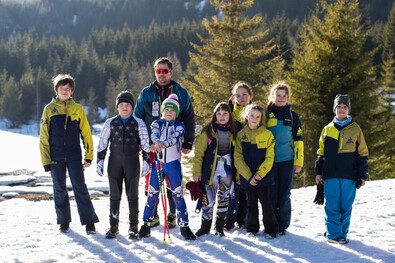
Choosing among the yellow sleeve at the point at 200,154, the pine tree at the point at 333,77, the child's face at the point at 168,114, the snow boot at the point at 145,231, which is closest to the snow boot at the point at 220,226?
the yellow sleeve at the point at 200,154

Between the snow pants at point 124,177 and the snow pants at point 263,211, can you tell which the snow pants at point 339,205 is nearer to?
the snow pants at point 263,211

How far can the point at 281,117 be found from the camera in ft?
18.7

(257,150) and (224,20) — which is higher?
(224,20)

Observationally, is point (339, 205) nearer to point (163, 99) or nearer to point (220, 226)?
point (220, 226)

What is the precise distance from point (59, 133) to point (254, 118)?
274 centimetres

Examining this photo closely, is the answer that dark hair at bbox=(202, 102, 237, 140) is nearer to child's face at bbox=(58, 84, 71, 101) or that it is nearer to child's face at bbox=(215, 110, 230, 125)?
child's face at bbox=(215, 110, 230, 125)

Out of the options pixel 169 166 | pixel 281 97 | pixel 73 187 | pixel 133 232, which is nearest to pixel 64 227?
pixel 73 187

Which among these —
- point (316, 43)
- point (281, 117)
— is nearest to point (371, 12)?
point (316, 43)

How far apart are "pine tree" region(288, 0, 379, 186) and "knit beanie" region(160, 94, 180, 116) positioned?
951cm

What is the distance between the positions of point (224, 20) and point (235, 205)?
35.4 ft

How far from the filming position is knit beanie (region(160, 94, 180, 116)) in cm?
554

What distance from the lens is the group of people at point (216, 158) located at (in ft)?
17.7

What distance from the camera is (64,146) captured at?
5.86m

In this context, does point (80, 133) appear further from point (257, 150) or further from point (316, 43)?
point (316, 43)
